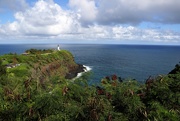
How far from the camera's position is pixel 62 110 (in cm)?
1076

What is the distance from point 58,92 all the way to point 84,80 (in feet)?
7.25

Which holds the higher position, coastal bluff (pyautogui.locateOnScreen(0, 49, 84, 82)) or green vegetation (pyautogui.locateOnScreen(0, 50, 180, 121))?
green vegetation (pyautogui.locateOnScreen(0, 50, 180, 121))

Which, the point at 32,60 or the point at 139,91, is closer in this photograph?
the point at 139,91

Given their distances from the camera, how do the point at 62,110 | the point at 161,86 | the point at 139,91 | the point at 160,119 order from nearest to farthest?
1. the point at 160,119
2. the point at 62,110
3. the point at 161,86
4. the point at 139,91

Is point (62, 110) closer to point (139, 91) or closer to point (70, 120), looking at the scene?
point (70, 120)

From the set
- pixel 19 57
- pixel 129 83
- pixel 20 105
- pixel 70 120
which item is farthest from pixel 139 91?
pixel 19 57

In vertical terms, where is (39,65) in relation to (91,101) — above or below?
below

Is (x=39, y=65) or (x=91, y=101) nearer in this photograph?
(x=91, y=101)

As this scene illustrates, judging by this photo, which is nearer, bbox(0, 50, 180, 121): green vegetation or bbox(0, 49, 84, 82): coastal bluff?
bbox(0, 50, 180, 121): green vegetation

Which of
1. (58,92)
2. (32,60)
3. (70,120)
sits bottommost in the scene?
(32,60)

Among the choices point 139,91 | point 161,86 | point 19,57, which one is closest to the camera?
point 161,86

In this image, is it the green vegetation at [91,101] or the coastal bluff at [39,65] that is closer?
the green vegetation at [91,101]

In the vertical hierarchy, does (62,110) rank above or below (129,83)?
below

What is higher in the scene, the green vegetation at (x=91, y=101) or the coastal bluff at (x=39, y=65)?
the green vegetation at (x=91, y=101)
